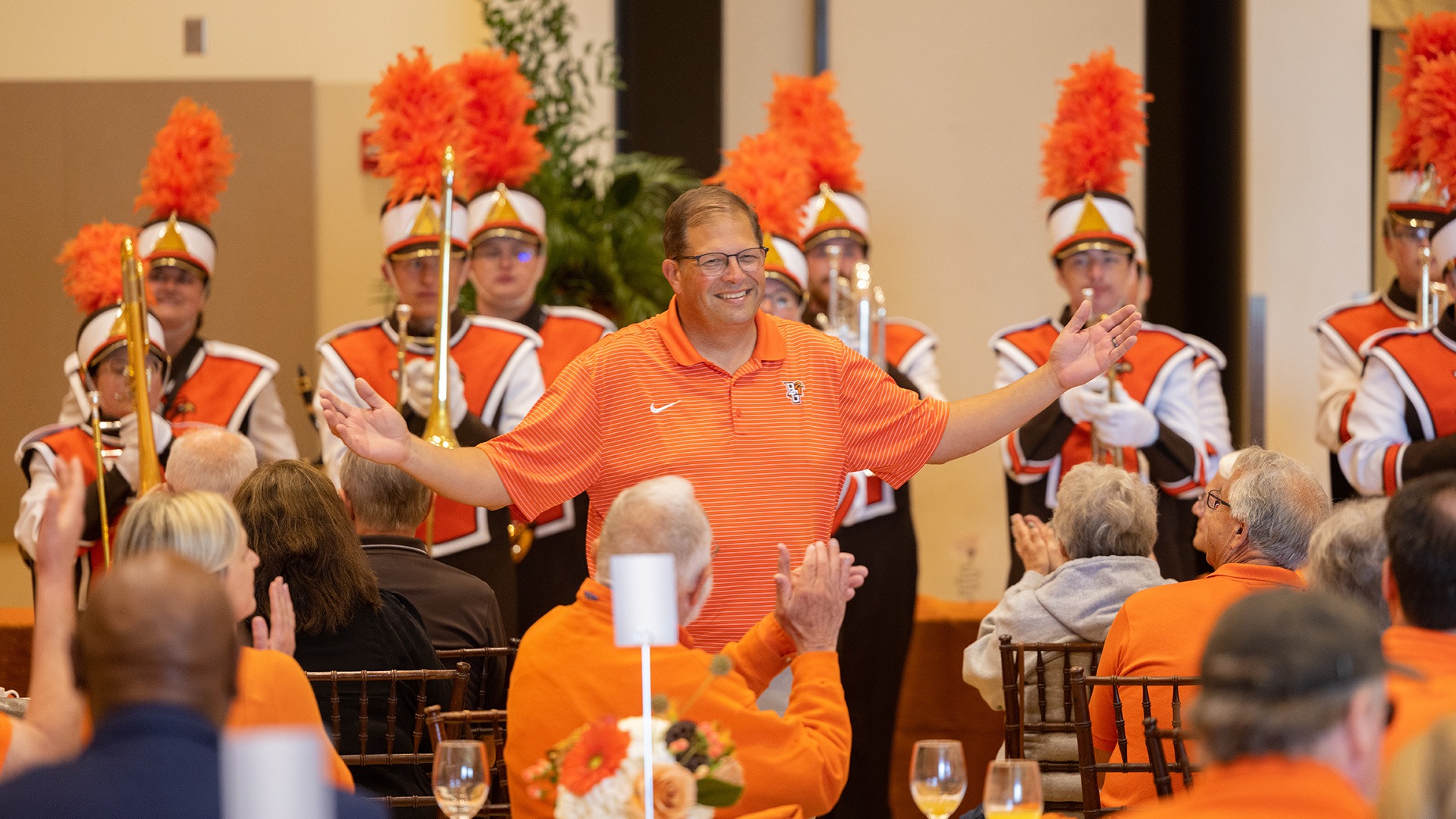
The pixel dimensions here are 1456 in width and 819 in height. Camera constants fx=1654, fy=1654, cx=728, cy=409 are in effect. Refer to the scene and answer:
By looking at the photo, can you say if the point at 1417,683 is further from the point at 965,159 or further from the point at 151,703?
the point at 965,159

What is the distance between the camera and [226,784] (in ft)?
4.53

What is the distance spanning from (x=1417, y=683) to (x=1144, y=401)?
288 centimetres

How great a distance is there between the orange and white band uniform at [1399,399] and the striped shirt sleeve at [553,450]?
8.07 ft

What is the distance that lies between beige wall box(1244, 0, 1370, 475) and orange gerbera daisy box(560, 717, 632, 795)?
14.3 feet

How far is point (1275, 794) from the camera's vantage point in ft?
4.63

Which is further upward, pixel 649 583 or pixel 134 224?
pixel 134 224

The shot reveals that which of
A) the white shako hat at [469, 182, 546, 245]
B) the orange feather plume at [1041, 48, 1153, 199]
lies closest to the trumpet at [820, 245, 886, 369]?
the orange feather plume at [1041, 48, 1153, 199]

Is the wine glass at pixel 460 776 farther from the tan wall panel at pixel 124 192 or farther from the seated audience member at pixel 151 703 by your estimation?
the tan wall panel at pixel 124 192

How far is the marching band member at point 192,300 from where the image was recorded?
189 inches

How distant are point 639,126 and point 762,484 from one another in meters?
3.62

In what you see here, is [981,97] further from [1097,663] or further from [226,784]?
[226,784]

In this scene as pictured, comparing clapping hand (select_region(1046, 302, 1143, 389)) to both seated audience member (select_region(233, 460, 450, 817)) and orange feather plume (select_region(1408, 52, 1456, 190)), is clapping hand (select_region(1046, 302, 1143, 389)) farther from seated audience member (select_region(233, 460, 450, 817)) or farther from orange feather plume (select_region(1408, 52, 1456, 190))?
orange feather plume (select_region(1408, 52, 1456, 190))

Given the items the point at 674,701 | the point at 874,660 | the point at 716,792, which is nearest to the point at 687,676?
the point at 674,701

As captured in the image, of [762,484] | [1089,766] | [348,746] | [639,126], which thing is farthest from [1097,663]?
[639,126]
